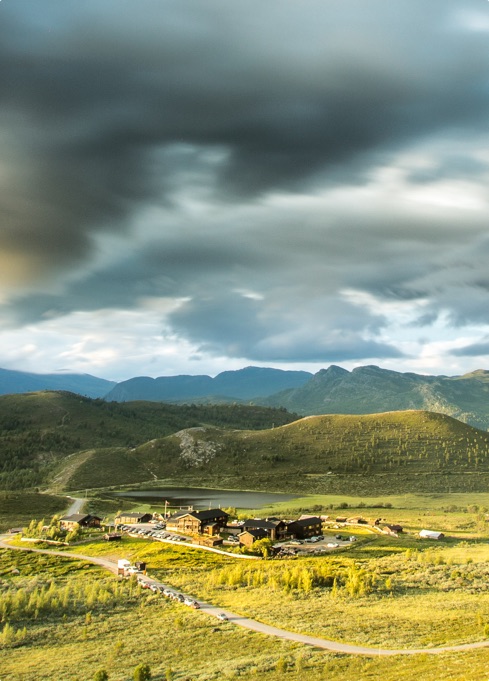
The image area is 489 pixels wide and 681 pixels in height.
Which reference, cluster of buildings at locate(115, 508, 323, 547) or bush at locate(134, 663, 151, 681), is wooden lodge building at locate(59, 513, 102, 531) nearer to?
cluster of buildings at locate(115, 508, 323, 547)

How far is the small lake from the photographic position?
13450 cm

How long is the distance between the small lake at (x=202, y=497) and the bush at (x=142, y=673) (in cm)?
9554

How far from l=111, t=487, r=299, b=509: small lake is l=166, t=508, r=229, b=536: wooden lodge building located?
32.7 metres

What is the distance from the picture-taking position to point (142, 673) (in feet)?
103

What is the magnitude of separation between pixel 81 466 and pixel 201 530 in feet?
363

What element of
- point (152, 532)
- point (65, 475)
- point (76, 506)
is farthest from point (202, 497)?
point (65, 475)

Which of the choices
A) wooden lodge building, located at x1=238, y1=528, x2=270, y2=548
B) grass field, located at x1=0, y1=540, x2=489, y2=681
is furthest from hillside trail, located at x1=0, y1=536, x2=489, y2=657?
wooden lodge building, located at x1=238, y1=528, x2=270, y2=548

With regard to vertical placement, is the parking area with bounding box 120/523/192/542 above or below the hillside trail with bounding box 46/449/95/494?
above

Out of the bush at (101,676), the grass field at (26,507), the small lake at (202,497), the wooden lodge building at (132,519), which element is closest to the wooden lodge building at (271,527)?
the wooden lodge building at (132,519)

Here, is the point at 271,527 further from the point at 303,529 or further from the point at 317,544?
the point at 317,544

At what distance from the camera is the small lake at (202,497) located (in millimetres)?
134500

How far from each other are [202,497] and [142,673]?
389 feet

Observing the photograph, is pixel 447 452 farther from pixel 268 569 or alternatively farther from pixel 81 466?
pixel 268 569

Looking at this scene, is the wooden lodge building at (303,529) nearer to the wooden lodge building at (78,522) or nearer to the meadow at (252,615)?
the meadow at (252,615)
